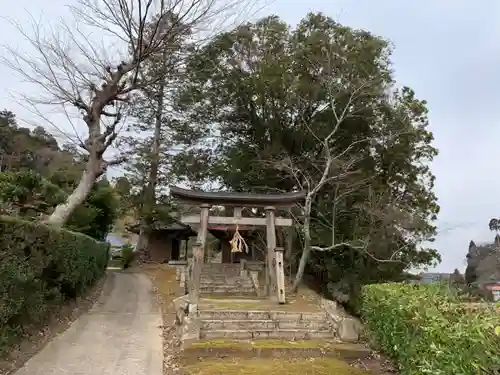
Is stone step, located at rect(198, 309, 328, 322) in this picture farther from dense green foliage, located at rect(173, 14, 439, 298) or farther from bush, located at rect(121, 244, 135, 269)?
bush, located at rect(121, 244, 135, 269)

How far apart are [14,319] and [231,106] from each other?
647 inches

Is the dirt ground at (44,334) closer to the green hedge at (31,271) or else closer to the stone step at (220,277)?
the green hedge at (31,271)

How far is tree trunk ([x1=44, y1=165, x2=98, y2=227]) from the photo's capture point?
11539 millimetres

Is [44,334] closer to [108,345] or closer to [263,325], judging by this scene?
[108,345]

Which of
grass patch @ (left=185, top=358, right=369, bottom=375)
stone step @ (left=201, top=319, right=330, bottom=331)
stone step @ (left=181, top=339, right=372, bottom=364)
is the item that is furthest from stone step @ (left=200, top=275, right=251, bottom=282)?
grass patch @ (left=185, top=358, right=369, bottom=375)

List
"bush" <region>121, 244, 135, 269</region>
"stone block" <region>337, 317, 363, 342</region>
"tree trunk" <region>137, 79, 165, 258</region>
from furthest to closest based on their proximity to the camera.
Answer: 1. "bush" <region>121, 244, 135, 269</region>
2. "tree trunk" <region>137, 79, 165, 258</region>
3. "stone block" <region>337, 317, 363, 342</region>

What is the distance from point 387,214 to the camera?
16.6 meters

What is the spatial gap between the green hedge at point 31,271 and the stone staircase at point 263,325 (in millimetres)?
3201

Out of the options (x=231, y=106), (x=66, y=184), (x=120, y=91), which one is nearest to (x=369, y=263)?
(x=231, y=106)

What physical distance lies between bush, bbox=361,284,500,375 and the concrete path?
12.5 feet

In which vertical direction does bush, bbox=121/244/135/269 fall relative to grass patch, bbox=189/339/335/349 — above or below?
above

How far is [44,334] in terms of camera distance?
338 inches

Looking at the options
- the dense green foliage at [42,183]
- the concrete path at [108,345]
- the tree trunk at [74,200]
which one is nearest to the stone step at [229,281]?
the concrete path at [108,345]

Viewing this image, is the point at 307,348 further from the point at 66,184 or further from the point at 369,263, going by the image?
the point at 66,184
